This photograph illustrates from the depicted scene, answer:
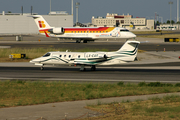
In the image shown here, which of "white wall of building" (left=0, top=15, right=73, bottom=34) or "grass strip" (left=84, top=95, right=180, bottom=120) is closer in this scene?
"grass strip" (left=84, top=95, right=180, bottom=120)

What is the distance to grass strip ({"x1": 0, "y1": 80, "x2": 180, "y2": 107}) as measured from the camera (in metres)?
15.8

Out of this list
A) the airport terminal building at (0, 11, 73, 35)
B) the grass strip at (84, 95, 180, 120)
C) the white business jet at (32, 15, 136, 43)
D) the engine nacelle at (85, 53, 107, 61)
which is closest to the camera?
the grass strip at (84, 95, 180, 120)

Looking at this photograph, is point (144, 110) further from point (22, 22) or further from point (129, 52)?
point (22, 22)

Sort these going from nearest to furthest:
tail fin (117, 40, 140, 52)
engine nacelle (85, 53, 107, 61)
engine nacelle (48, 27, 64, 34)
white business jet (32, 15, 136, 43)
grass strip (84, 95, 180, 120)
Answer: grass strip (84, 95, 180, 120) → engine nacelle (85, 53, 107, 61) → tail fin (117, 40, 140, 52) → white business jet (32, 15, 136, 43) → engine nacelle (48, 27, 64, 34)

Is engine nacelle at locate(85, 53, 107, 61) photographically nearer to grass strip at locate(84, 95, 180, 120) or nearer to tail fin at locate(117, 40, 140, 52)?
tail fin at locate(117, 40, 140, 52)

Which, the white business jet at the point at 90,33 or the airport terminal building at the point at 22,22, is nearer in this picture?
the white business jet at the point at 90,33

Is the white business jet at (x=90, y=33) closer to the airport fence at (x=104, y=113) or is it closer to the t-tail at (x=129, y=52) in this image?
the t-tail at (x=129, y=52)

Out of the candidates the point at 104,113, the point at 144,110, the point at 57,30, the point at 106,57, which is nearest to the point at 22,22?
the point at 57,30

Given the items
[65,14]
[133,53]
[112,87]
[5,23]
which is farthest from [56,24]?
[112,87]

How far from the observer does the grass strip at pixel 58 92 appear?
1584cm

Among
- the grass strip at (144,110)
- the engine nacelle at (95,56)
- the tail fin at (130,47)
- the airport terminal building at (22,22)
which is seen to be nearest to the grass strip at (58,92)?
the grass strip at (144,110)

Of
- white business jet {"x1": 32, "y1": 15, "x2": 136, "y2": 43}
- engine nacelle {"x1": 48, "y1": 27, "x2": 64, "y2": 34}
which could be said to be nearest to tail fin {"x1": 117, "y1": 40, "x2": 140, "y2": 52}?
white business jet {"x1": 32, "y1": 15, "x2": 136, "y2": 43}

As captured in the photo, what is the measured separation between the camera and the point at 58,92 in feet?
58.9

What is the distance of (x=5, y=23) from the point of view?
14300 cm
